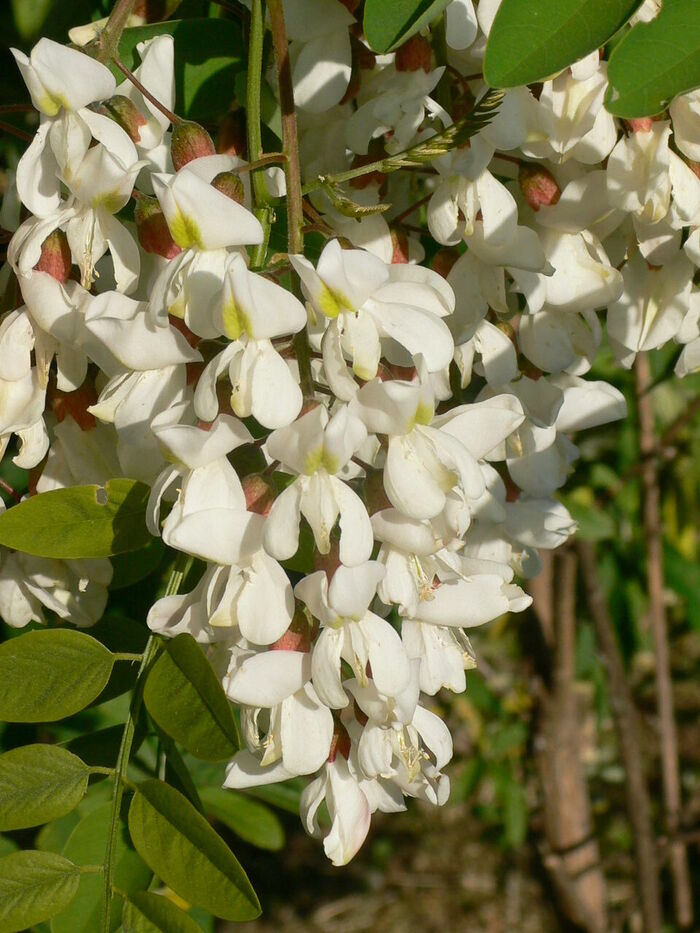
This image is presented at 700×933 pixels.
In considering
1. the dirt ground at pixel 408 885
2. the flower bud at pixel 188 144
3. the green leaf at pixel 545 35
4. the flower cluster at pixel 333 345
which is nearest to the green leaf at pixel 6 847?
the flower cluster at pixel 333 345

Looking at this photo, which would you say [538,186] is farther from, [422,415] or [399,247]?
[422,415]

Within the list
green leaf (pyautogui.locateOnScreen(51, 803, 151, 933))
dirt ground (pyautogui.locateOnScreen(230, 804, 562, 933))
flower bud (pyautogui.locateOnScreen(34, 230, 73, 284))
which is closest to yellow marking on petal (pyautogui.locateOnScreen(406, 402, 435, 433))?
flower bud (pyautogui.locateOnScreen(34, 230, 73, 284))

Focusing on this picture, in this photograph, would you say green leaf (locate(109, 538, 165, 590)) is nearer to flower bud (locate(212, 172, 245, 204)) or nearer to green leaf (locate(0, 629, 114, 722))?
green leaf (locate(0, 629, 114, 722))

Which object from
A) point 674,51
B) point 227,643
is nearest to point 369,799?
point 227,643

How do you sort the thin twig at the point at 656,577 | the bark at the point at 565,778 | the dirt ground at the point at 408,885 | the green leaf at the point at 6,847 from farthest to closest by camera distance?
the dirt ground at the point at 408,885
the bark at the point at 565,778
the thin twig at the point at 656,577
the green leaf at the point at 6,847

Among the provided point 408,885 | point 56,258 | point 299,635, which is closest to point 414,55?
point 56,258

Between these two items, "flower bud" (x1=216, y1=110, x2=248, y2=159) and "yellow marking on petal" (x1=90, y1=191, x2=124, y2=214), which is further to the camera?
"flower bud" (x1=216, y1=110, x2=248, y2=159)

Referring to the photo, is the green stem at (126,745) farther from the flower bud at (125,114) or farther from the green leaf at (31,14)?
the green leaf at (31,14)
